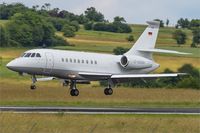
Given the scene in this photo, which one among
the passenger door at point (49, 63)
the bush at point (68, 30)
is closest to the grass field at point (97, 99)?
the passenger door at point (49, 63)

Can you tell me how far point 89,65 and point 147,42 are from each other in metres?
6.46

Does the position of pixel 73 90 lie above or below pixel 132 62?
below

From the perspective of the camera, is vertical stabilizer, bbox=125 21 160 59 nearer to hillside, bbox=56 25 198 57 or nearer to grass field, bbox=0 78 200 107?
grass field, bbox=0 78 200 107

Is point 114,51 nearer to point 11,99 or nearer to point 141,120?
point 11,99

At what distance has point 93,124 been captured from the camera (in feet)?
95.0

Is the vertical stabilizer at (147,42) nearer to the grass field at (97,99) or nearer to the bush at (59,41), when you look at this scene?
the grass field at (97,99)

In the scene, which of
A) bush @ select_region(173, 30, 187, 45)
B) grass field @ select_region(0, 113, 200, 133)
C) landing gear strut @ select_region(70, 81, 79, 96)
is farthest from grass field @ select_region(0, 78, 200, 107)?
bush @ select_region(173, 30, 187, 45)

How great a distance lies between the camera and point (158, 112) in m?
36.5

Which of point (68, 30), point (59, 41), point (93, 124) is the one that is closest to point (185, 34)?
point (68, 30)

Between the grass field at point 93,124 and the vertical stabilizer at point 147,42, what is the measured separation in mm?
21449

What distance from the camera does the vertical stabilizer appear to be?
54375 millimetres

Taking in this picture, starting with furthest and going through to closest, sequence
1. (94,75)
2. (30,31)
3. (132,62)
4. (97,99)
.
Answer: (30,31) → (132,62) → (94,75) → (97,99)

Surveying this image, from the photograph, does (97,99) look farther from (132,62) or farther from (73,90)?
(132,62)

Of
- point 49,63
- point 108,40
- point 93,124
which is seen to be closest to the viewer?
point 93,124
